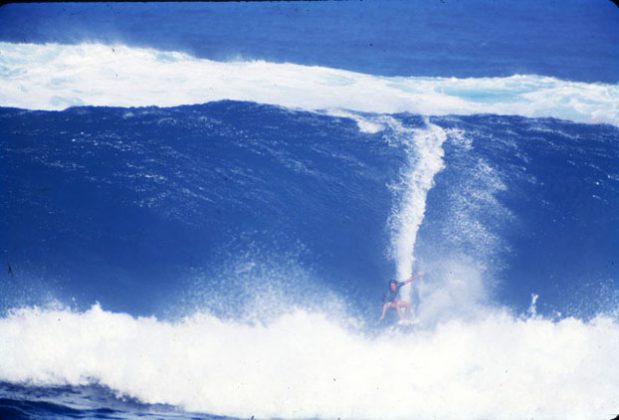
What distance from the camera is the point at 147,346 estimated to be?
243 inches

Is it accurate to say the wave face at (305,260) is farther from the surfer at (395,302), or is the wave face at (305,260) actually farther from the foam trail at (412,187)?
the surfer at (395,302)

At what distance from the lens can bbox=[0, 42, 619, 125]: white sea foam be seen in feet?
24.5

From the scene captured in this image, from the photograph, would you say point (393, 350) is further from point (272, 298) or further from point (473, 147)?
point (473, 147)

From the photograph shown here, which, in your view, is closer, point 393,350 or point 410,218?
point 393,350

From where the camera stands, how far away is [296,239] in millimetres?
6691

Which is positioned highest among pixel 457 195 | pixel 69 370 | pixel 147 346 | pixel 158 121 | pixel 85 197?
pixel 158 121

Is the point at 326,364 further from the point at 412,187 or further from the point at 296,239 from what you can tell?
the point at 412,187

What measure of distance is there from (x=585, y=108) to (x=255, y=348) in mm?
5806

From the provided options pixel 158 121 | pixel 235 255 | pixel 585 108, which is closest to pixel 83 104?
pixel 158 121

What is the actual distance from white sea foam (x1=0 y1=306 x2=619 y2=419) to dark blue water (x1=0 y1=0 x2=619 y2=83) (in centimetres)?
388

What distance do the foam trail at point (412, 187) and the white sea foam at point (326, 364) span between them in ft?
Answer: 3.22

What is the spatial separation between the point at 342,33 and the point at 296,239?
10.5ft

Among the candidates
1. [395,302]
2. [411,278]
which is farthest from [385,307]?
[411,278]

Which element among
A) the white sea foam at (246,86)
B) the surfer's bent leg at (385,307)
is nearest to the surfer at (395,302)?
the surfer's bent leg at (385,307)
